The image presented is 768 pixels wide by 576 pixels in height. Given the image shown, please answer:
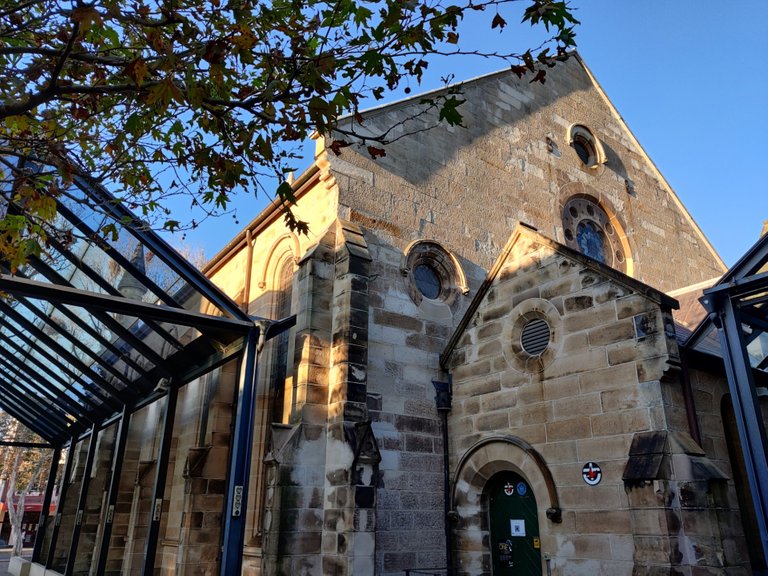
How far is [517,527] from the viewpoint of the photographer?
9.07 meters

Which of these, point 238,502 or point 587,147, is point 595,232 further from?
point 238,502

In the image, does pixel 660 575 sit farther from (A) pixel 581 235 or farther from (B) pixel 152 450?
(B) pixel 152 450

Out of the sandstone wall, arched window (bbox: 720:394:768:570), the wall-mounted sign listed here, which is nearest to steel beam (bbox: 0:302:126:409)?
A: the sandstone wall

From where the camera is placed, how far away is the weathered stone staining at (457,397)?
7.48 m

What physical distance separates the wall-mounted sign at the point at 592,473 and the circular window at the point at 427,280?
191 inches

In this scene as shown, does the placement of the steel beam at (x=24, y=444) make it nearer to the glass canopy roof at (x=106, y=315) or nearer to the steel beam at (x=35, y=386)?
the steel beam at (x=35, y=386)

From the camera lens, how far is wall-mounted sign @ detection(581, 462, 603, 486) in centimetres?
781

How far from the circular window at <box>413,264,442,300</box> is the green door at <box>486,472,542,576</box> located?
3878 mm

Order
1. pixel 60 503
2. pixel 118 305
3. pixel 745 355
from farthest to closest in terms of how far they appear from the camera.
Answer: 1. pixel 60 503
2. pixel 118 305
3. pixel 745 355

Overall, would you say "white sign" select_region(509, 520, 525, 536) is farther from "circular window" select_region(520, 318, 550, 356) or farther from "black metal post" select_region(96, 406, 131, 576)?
"black metal post" select_region(96, 406, 131, 576)

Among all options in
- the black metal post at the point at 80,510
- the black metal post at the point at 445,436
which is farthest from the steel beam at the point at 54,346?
the black metal post at the point at 445,436

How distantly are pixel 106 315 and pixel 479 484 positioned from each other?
6.53 meters

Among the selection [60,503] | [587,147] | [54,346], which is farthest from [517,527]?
[60,503]

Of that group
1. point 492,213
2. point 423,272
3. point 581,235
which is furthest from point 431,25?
point 581,235
